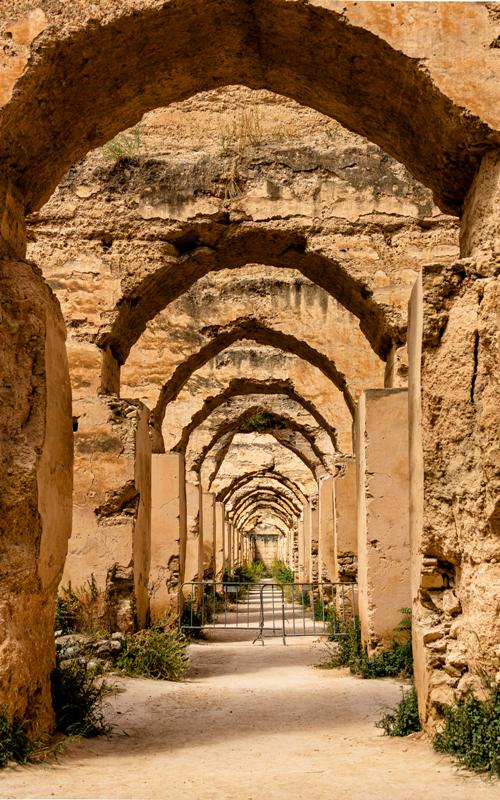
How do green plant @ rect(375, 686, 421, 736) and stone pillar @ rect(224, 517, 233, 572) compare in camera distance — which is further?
stone pillar @ rect(224, 517, 233, 572)

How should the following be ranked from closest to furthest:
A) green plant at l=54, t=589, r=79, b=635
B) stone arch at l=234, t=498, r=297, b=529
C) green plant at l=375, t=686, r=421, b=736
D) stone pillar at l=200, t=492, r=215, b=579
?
green plant at l=375, t=686, r=421, b=736 → green plant at l=54, t=589, r=79, b=635 → stone pillar at l=200, t=492, r=215, b=579 → stone arch at l=234, t=498, r=297, b=529

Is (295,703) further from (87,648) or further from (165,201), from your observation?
(165,201)

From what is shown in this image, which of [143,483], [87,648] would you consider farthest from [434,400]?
[143,483]

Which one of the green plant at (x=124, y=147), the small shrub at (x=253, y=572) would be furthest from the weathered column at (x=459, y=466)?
the small shrub at (x=253, y=572)

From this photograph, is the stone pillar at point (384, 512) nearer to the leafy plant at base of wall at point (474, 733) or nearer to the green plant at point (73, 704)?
the green plant at point (73, 704)

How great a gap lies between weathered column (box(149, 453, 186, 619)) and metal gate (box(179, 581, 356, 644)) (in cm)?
30

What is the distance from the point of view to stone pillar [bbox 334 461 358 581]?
1180cm

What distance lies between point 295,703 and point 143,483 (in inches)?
120

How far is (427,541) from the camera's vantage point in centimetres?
458

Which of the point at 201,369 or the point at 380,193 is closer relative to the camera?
the point at 380,193

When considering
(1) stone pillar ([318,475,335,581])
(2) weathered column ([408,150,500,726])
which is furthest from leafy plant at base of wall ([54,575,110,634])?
(1) stone pillar ([318,475,335,581])

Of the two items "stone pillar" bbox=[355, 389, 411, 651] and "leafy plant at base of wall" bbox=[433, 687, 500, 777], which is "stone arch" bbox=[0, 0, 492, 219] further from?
"stone pillar" bbox=[355, 389, 411, 651]

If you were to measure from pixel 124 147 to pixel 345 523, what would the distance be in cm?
555

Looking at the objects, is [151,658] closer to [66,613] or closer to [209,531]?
[66,613]
